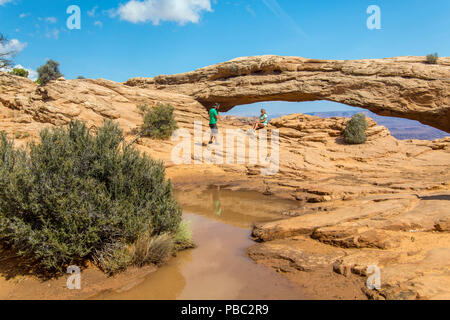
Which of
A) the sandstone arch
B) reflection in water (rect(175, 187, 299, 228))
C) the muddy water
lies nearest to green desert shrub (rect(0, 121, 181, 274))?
the muddy water

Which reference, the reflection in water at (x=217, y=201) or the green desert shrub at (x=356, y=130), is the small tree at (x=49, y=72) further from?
the green desert shrub at (x=356, y=130)

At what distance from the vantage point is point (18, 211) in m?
4.36

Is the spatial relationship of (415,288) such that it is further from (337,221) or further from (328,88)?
(328,88)

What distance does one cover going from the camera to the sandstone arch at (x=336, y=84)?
1413cm

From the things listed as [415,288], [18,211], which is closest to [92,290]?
[18,211]

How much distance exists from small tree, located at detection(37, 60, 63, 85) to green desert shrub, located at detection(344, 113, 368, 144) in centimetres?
1823

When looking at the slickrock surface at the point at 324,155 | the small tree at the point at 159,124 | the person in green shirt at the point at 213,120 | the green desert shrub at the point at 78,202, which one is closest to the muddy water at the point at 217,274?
the slickrock surface at the point at 324,155

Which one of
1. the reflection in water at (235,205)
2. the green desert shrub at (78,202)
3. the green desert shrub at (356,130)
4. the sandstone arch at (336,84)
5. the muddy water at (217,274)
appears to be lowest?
the muddy water at (217,274)

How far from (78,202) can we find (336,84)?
15287mm

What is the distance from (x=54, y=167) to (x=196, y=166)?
9.73 metres

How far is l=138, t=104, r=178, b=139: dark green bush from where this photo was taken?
638 inches

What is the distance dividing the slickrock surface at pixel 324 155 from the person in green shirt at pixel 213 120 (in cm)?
88
